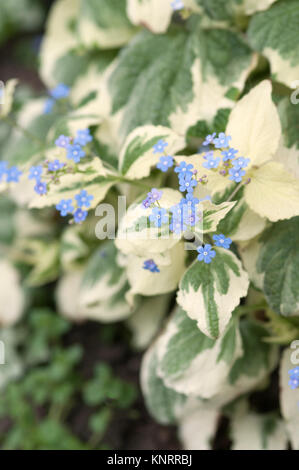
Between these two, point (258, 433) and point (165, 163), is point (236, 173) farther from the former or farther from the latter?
point (258, 433)

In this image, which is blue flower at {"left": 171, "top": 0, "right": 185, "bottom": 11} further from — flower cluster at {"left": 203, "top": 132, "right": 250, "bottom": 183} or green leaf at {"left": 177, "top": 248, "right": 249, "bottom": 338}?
green leaf at {"left": 177, "top": 248, "right": 249, "bottom": 338}

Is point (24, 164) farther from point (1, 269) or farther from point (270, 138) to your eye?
point (270, 138)

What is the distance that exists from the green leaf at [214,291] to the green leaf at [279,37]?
19.0 inches

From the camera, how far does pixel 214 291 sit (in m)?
1.04

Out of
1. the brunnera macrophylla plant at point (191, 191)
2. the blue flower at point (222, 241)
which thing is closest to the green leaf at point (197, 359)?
the brunnera macrophylla plant at point (191, 191)

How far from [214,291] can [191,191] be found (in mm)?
212


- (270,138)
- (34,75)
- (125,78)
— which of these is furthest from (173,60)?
(34,75)

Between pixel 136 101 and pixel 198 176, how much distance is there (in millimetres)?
454

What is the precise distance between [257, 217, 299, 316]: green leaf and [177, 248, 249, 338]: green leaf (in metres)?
0.14

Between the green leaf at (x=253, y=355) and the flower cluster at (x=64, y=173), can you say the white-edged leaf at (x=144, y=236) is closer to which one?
the flower cluster at (x=64, y=173)

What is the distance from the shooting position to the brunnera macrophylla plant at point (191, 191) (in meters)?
1.05

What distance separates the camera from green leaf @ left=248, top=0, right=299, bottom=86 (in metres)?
1.23

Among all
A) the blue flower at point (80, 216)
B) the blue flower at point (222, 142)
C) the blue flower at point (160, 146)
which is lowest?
the blue flower at point (80, 216)

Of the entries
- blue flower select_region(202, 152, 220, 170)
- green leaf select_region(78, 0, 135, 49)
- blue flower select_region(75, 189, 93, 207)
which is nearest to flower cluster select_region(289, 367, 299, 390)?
blue flower select_region(202, 152, 220, 170)
